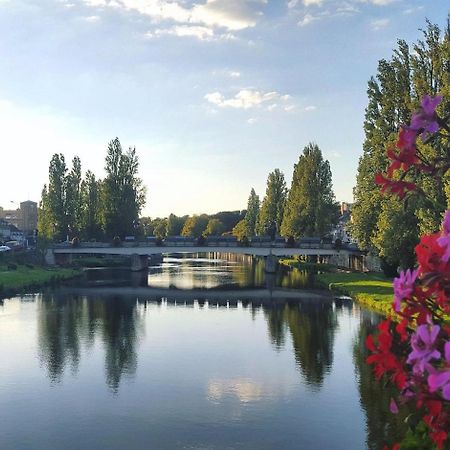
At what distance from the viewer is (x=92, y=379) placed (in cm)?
2991

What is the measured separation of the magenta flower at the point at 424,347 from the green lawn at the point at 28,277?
6501cm

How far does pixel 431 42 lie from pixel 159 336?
3785 cm

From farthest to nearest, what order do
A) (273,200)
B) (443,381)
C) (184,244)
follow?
(273,200), (184,244), (443,381)

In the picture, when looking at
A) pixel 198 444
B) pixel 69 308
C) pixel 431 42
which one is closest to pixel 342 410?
pixel 198 444

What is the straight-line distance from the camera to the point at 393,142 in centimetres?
5047

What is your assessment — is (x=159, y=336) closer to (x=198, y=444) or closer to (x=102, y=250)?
(x=198, y=444)

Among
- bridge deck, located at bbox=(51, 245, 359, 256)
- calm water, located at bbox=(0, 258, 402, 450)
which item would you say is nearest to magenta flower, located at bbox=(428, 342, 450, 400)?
calm water, located at bbox=(0, 258, 402, 450)

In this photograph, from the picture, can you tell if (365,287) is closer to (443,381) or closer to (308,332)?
(308,332)

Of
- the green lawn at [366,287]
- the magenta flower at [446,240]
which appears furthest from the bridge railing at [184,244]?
the magenta flower at [446,240]

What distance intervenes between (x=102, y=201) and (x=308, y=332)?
76.2 meters

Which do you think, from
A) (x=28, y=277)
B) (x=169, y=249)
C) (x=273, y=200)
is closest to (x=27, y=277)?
(x=28, y=277)

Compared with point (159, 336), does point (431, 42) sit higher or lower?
higher

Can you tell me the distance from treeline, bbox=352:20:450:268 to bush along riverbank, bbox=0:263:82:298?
136ft

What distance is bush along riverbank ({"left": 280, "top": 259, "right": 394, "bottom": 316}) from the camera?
2046 inches
